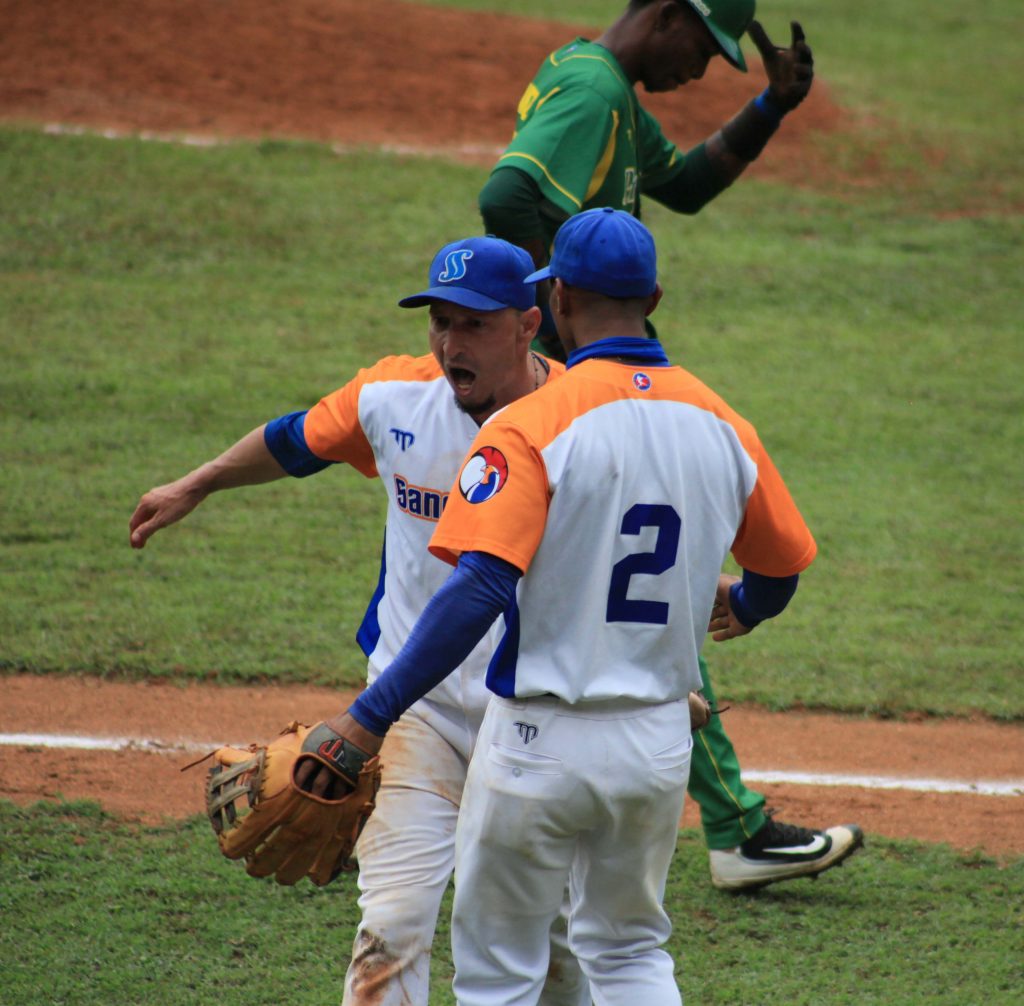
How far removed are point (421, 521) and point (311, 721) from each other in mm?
2303

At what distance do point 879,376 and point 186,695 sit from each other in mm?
6016

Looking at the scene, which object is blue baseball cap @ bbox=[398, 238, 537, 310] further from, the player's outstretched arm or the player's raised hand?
the player's raised hand

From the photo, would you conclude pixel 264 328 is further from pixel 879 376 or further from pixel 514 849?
pixel 514 849

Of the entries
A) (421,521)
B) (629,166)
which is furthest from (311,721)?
(629,166)

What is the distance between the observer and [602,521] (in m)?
2.83

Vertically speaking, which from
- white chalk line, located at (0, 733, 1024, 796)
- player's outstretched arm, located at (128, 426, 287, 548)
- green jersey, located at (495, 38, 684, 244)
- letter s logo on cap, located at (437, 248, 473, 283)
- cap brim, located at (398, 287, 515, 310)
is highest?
green jersey, located at (495, 38, 684, 244)

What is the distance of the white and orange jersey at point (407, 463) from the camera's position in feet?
11.3

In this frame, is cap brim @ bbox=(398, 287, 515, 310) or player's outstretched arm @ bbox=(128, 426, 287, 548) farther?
player's outstretched arm @ bbox=(128, 426, 287, 548)

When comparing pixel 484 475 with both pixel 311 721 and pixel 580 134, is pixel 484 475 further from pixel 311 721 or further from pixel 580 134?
pixel 311 721

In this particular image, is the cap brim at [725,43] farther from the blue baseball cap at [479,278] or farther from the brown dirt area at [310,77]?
the brown dirt area at [310,77]

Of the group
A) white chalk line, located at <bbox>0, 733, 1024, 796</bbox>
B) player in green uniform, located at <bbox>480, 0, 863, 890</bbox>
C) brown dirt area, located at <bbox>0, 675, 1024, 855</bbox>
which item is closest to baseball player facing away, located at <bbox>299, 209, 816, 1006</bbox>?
player in green uniform, located at <bbox>480, 0, 863, 890</bbox>

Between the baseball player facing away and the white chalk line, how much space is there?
89.6 inches

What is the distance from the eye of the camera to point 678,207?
5418 millimetres

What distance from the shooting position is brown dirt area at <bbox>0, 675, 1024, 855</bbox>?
15.9 feet
